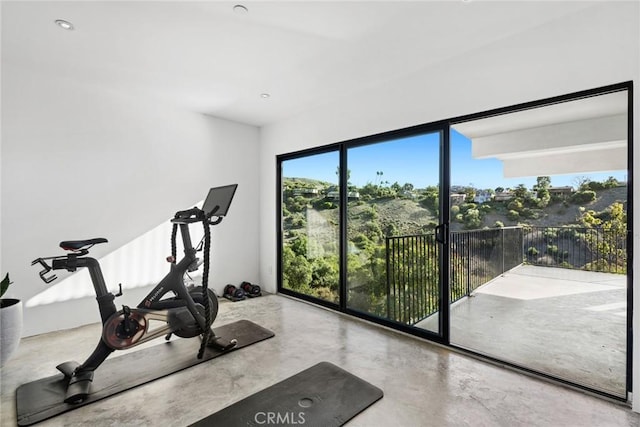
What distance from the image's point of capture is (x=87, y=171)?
3.38 metres

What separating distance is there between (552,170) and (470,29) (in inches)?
53.1

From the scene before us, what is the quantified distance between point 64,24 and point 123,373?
2813 millimetres

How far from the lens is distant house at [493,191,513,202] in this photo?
2.70 m

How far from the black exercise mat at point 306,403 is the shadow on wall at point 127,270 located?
2.51m

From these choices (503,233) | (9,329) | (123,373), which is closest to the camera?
(9,329)

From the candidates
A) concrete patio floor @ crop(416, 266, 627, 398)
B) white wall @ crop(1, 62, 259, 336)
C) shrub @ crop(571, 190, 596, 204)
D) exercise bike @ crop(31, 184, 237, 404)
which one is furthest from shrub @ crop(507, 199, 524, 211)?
white wall @ crop(1, 62, 259, 336)

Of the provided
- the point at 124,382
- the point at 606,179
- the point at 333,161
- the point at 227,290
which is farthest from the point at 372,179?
the point at 124,382

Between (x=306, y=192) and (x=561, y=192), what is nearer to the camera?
(x=561, y=192)

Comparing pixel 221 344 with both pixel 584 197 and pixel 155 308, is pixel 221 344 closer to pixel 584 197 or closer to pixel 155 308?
pixel 155 308

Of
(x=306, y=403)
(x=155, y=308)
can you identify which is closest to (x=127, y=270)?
(x=155, y=308)

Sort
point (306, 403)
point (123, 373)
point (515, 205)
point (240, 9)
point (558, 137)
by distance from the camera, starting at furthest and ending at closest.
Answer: point (515, 205) < point (558, 137) < point (123, 373) < point (240, 9) < point (306, 403)

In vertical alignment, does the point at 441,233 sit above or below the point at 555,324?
above

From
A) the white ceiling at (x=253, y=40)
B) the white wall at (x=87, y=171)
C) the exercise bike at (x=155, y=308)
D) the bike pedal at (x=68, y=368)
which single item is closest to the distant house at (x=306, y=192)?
the white wall at (x=87, y=171)

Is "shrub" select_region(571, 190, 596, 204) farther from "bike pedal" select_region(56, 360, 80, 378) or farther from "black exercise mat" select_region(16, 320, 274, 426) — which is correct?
"bike pedal" select_region(56, 360, 80, 378)
